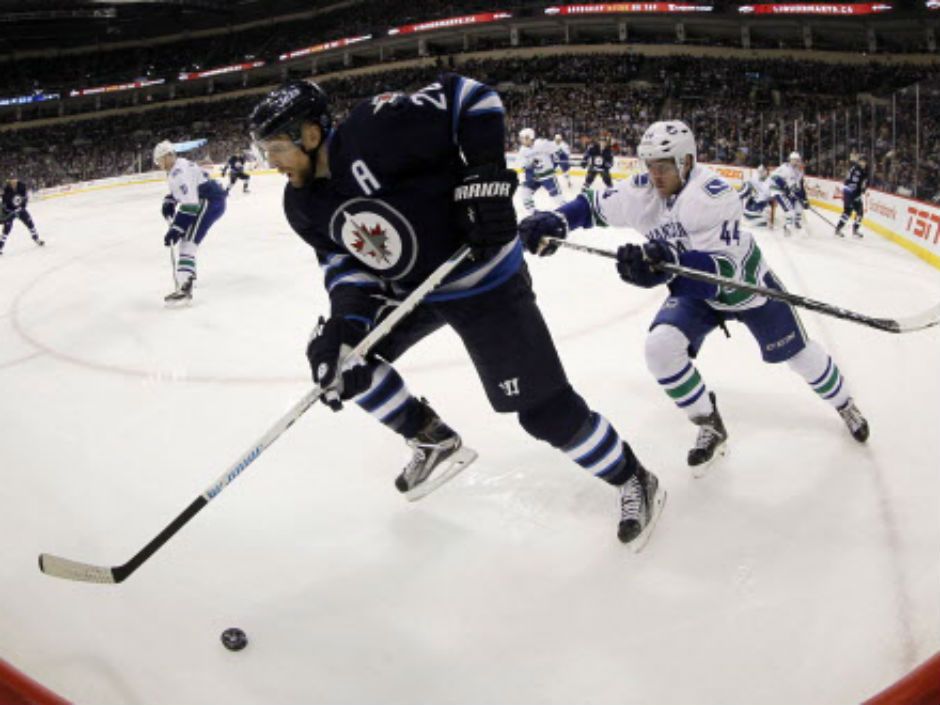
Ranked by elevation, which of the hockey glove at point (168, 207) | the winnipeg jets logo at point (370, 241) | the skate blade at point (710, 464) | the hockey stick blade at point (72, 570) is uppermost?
the winnipeg jets logo at point (370, 241)

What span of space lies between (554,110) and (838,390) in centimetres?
2032

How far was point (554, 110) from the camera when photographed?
2162 cm

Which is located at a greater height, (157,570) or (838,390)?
(838,390)

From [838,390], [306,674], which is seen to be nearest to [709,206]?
[838,390]

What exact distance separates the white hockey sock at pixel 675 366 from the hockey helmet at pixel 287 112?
145 centimetres

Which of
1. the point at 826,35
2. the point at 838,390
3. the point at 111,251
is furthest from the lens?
the point at 826,35

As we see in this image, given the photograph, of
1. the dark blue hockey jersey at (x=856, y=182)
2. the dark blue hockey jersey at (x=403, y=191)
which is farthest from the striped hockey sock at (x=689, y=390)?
the dark blue hockey jersey at (x=856, y=182)

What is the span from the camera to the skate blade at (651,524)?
2.23 meters

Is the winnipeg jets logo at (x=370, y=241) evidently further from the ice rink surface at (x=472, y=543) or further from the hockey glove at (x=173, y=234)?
the hockey glove at (x=173, y=234)

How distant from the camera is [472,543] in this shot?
2.35 meters

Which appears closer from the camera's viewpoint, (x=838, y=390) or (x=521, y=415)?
(x=521, y=415)

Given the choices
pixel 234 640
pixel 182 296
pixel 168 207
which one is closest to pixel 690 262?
pixel 234 640

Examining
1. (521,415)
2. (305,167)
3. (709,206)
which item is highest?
(305,167)

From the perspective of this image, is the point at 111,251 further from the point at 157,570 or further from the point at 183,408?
the point at 157,570
